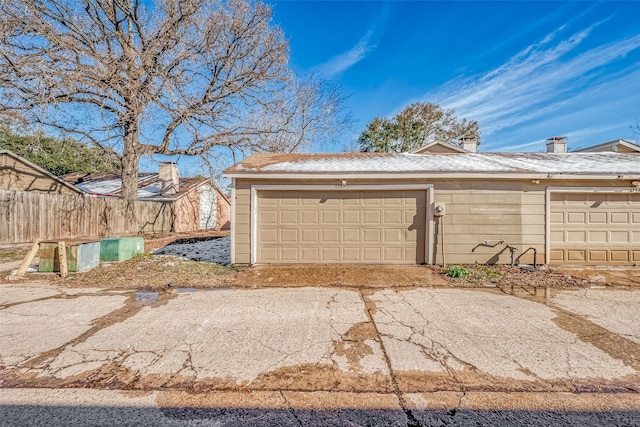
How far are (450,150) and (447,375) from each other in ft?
42.6

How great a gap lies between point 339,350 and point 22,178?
57.1 ft

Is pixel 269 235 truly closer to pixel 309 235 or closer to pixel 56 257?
pixel 309 235

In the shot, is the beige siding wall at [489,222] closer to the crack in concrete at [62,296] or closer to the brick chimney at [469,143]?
the brick chimney at [469,143]

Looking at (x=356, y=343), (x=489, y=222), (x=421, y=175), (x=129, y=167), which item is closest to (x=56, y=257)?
(x=356, y=343)

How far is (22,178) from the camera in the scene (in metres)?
12.8

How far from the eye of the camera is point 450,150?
1350 cm

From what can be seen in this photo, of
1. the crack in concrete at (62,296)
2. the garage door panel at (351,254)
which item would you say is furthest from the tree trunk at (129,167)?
the garage door panel at (351,254)

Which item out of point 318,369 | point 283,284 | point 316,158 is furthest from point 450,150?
point 318,369

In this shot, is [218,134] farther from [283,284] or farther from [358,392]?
[358,392]

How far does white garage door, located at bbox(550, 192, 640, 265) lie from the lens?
6863 millimetres

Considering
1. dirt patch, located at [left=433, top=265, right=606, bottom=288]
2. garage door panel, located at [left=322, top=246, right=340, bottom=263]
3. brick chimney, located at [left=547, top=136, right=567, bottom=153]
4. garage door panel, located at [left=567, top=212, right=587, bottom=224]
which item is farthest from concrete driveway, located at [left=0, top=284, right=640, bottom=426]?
brick chimney, located at [left=547, top=136, right=567, bottom=153]

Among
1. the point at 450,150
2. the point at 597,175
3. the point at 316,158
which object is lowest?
the point at 597,175

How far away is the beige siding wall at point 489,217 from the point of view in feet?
22.4

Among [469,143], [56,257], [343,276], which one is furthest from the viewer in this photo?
[469,143]
